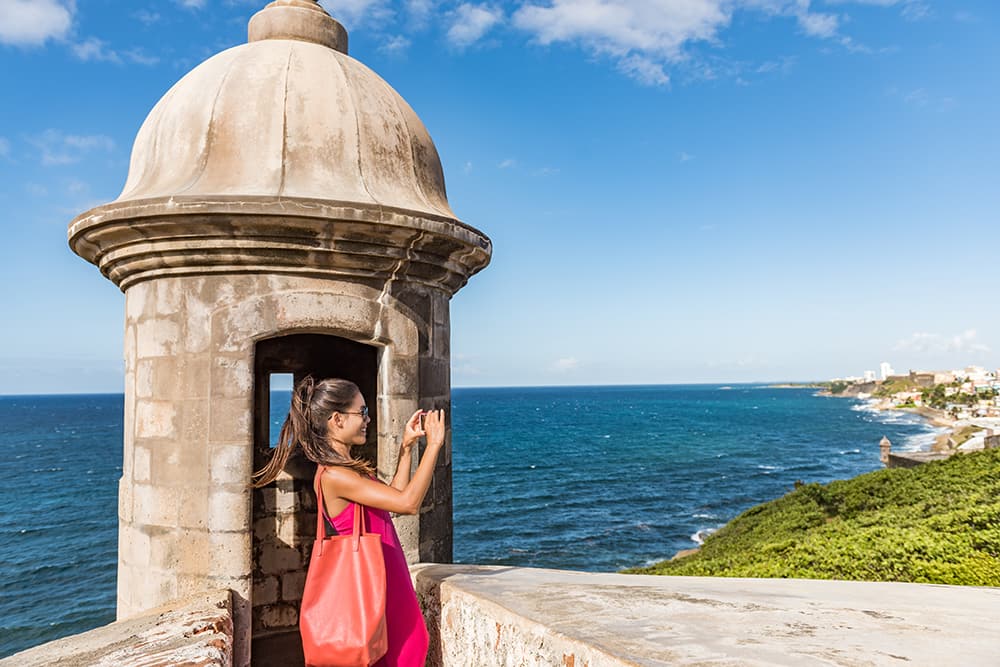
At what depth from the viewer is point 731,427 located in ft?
261

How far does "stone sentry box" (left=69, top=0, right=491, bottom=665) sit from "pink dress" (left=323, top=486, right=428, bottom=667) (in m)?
1.23

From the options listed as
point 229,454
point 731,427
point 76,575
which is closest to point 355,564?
point 229,454

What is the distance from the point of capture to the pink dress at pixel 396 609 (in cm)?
256

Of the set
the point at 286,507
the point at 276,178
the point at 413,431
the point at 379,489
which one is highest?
the point at 276,178

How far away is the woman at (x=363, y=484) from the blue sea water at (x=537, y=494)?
2002 centimetres

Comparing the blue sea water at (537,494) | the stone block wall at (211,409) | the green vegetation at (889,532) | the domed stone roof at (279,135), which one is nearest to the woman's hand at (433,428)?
the stone block wall at (211,409)

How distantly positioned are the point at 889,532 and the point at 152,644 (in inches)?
351

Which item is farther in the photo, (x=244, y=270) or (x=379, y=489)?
(x=244, y=270)

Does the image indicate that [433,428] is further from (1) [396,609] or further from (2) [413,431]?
(1) [396,609]

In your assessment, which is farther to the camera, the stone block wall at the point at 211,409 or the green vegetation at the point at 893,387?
the green vegetation at the point at 893,387

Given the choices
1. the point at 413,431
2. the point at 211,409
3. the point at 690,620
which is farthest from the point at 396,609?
the point at 211,409

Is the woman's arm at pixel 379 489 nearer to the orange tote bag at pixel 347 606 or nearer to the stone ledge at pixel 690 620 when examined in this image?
the orange tote bag at pixel 347 606

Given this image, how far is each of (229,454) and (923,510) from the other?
406 inches

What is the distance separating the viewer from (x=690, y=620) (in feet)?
→ 7.40
